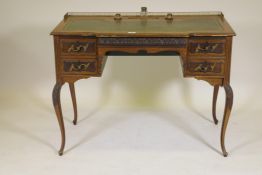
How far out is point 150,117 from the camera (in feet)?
10.8

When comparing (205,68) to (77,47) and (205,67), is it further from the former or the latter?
(77,47)

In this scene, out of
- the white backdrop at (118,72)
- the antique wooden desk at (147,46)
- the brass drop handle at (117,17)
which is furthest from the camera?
the white backdrop at (118,72)

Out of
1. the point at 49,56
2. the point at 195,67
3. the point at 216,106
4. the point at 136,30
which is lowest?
the point at 216,106

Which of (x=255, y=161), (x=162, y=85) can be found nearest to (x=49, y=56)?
(x=162, y=85)

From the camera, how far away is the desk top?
252 cm

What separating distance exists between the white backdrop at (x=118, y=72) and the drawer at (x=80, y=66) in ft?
2.53

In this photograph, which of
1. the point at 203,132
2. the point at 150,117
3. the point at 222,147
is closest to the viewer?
the point at 222,147

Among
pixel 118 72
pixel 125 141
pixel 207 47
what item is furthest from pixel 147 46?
pixel 118 72

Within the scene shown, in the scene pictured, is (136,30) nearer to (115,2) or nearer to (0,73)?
(115,2)

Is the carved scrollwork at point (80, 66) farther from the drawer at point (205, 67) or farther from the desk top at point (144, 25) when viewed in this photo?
the drawer at point (205, 67)

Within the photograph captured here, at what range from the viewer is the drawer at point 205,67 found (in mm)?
2554

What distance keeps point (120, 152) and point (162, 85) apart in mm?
896

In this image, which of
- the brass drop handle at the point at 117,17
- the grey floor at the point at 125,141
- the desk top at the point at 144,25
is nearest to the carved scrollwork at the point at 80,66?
the desk top at the point at 144,25

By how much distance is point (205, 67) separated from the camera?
101 inches
